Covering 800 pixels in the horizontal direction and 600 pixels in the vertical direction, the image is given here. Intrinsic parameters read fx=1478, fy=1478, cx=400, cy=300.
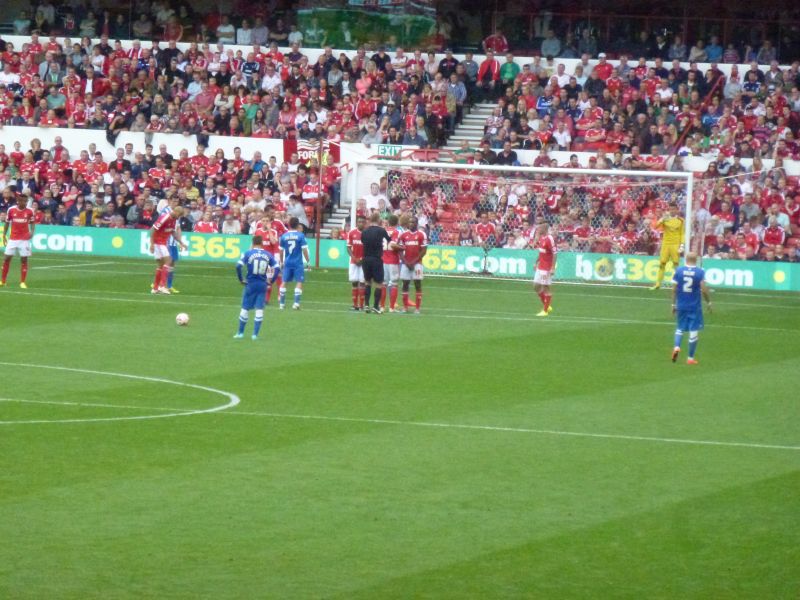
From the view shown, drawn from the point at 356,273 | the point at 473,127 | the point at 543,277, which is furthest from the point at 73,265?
the point at 543,277

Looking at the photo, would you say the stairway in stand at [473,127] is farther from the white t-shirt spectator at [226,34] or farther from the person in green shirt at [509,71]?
the white t-shirt spectator at [226,34]

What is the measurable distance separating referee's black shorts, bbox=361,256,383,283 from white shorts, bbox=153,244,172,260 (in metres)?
4.58

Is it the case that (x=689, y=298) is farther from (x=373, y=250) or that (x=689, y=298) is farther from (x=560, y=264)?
(x=560, y=264)

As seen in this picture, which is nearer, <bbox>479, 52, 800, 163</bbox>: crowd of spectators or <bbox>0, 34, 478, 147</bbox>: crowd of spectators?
<bbox>479, 52, 800, 163</bbox>: crowd of spectators

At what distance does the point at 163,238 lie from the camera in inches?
1129

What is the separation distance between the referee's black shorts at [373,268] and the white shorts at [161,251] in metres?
4.58

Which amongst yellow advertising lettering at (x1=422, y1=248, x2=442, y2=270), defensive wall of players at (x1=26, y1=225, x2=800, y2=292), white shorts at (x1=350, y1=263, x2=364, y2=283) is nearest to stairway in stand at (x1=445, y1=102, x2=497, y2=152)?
yellow advertising lettering at (x1=422, y1=248, x2=442, y2=270)

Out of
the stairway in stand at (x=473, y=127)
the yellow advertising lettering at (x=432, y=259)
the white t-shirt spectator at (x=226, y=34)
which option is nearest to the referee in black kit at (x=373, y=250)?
the yellow advertising lettering at (x=432, y=259)

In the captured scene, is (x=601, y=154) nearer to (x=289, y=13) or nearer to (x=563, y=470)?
(x=289, y=13)

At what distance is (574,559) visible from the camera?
10164mm

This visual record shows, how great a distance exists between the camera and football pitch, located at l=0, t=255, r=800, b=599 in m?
9.80

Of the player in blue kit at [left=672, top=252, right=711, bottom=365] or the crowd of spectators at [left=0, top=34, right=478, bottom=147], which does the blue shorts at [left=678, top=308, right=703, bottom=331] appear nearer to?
the player in blue kit at [left=672, top=252, right=711, bottom=365]

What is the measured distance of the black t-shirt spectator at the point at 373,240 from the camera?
26.2 m

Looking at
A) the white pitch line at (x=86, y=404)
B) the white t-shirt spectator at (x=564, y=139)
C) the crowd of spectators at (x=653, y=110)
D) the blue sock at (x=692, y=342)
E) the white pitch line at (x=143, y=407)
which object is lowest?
the white pitch line at (x=86, y=404)
